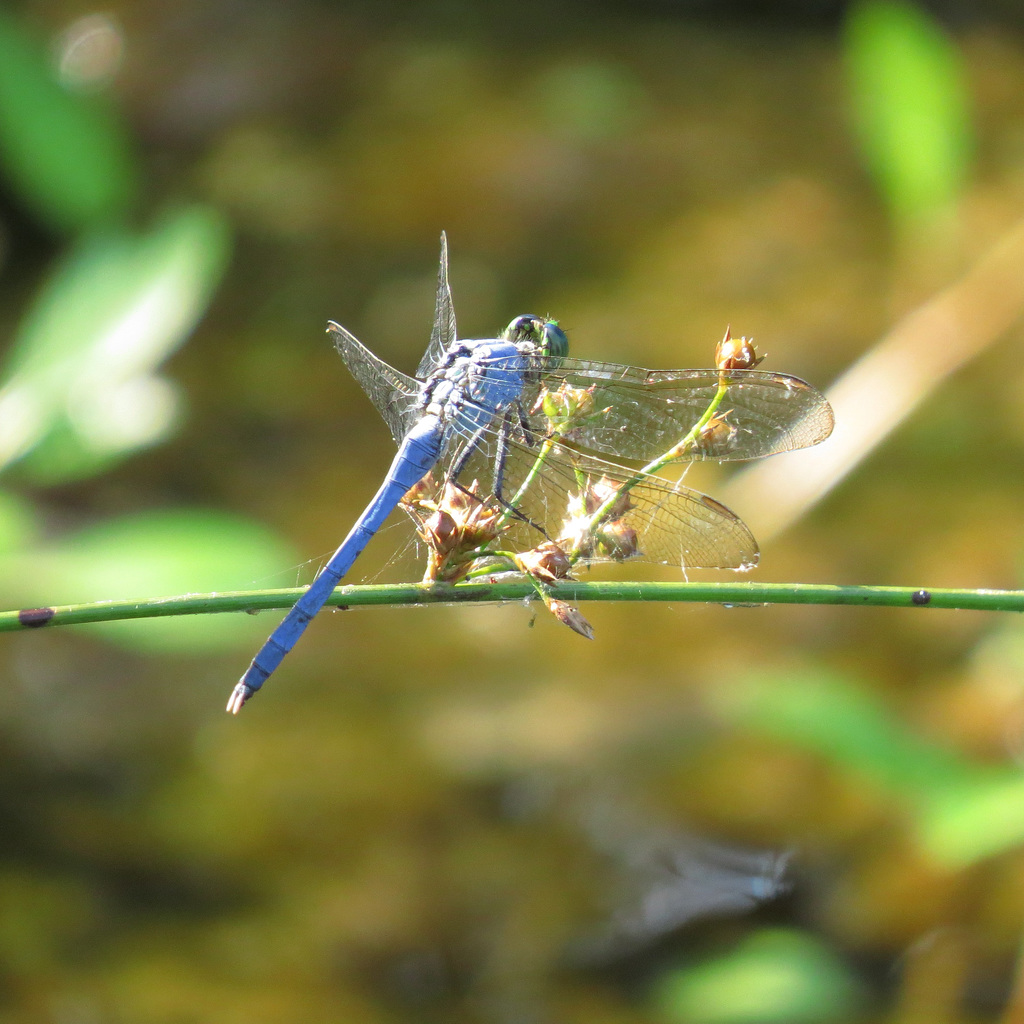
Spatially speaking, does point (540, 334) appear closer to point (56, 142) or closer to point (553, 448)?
point (553, 448)

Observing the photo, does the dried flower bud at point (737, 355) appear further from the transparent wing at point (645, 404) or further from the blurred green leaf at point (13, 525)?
the blurred green leaf at point (13, 525)

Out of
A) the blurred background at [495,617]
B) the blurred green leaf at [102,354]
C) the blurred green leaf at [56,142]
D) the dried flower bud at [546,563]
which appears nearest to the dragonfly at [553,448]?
the dried flower bud at [546,563]

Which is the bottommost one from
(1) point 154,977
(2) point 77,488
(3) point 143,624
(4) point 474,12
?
(1) point 154,977

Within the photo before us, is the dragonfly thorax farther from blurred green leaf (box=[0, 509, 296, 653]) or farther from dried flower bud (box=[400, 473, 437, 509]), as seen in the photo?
blurred green leaf (box=[0, 509, 296, 653])

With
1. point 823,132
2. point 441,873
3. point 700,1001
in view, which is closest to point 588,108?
point 823,132

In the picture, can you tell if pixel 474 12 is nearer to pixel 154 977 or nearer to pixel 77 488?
pixel 77 488
